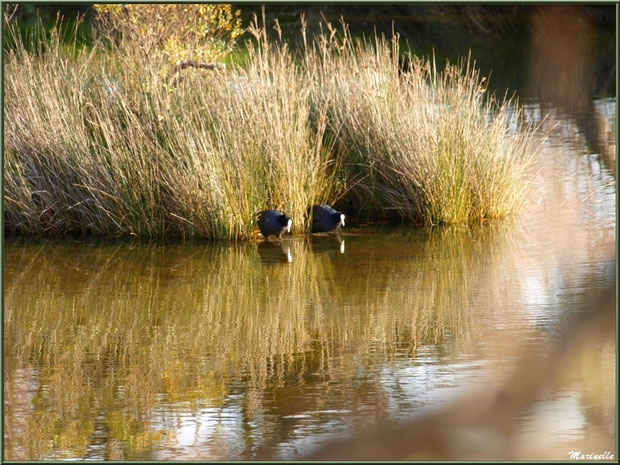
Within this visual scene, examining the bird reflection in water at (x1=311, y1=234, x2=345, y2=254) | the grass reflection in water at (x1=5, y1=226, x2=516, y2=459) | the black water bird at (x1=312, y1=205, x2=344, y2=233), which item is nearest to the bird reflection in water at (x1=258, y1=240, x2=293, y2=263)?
the grass reflection in water at (x1=5, y1=226, x2=516, y2=459)

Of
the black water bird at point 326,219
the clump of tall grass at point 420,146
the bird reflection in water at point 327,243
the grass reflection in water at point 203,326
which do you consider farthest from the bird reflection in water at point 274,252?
the clump of tall grass at point 420,146

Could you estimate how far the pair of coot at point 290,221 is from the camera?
9641mm

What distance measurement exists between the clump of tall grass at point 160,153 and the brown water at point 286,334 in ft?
1.32

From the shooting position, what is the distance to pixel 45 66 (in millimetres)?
10891

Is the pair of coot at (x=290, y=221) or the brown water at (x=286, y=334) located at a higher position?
the pair of coot at (x=290, y=221)

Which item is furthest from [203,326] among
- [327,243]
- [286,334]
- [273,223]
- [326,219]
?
[326,219]

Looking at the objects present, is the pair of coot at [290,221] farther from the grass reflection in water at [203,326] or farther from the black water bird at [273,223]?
the grass reflection in water at [203,326]

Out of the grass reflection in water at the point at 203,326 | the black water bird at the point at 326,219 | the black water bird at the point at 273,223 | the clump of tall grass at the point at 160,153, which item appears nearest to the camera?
the grass reflection in water at the point at 203,326

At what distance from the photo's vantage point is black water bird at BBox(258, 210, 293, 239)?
962cm

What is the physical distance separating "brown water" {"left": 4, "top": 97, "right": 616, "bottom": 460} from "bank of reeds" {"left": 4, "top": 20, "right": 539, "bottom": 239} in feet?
1.26

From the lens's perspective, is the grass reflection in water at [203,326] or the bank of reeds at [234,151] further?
the bank of reeds at [234,151]

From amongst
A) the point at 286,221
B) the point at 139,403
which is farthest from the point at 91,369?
the point at 286,221

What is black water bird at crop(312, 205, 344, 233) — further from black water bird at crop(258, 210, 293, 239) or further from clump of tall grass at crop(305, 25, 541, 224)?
clump of tall grass at crop(305, 25, 541, 224)

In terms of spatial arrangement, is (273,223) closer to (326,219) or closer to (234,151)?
(326,219)
